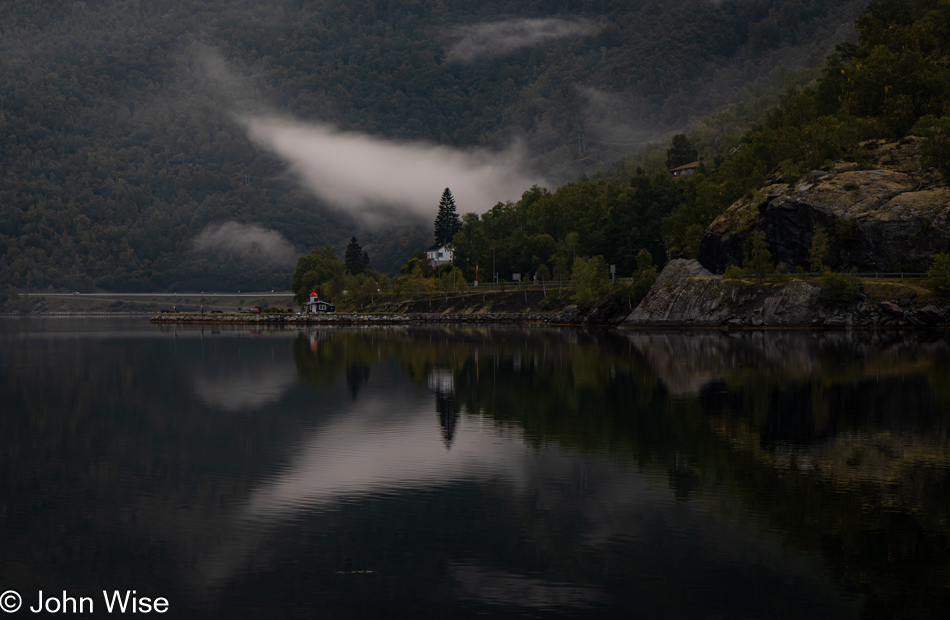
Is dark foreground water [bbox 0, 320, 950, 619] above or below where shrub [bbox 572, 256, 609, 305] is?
below

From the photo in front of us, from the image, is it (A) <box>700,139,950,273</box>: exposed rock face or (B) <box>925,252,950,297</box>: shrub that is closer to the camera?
(B) <box>925,252,950,297</box>: shrub

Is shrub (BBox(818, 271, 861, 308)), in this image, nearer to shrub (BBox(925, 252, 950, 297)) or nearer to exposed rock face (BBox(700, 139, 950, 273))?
exposed rock face (BBox(700, 139, 950, 273))

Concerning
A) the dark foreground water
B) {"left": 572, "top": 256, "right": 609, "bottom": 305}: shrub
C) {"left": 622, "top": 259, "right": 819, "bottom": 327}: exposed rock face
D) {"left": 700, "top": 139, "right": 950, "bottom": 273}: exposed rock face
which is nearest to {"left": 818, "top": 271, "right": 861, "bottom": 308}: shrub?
{"left": 622, "top": 259, "right": 819, "bottom": 327}: exposed rock face

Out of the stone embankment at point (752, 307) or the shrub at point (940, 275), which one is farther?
the stone embankment at point (752, 307)

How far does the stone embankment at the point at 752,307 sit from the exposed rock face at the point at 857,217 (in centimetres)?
846

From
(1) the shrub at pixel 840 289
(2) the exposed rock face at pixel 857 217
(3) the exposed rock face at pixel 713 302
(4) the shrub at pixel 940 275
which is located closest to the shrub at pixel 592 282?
(3) the exposed rock face at pixel 713 302

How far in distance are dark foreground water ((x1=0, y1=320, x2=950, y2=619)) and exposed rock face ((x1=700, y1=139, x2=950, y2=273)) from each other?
7724cm

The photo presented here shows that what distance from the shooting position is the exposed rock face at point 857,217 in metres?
126

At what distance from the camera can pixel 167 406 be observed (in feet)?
170

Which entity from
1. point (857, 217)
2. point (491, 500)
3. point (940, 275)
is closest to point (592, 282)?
point (857, 217)

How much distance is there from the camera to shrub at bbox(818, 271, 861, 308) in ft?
403

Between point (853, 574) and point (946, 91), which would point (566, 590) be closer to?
point (853, 574)

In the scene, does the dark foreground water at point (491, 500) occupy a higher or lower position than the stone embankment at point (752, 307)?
lower

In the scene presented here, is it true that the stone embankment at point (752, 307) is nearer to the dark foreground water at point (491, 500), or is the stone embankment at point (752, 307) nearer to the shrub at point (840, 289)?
the shrub at point (840, 289)
